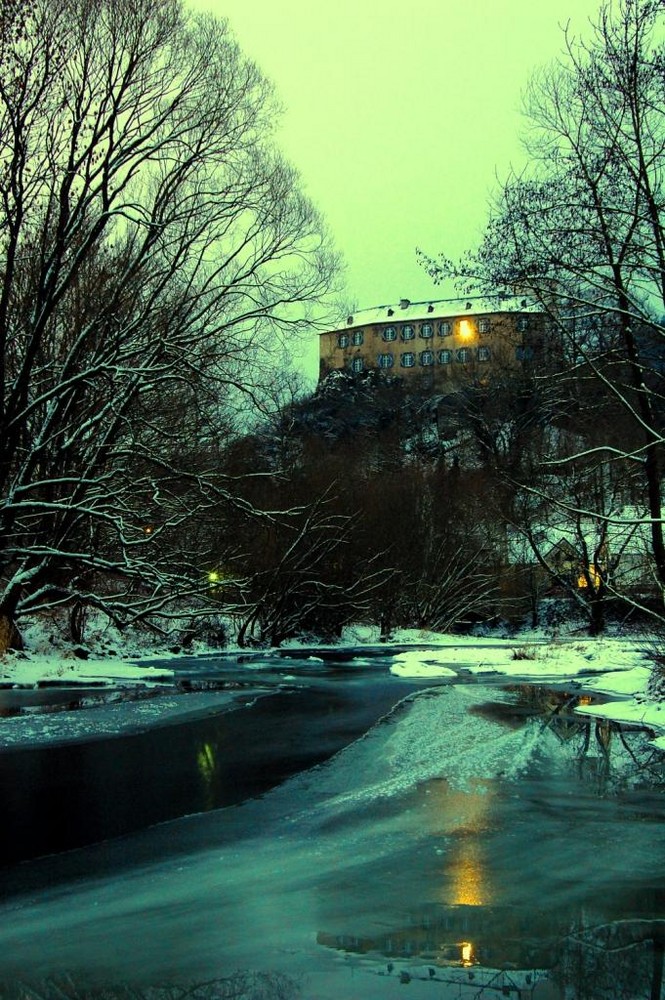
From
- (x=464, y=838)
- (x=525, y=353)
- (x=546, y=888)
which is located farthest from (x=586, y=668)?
(x=546, y=888)

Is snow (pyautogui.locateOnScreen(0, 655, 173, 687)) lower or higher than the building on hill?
lower

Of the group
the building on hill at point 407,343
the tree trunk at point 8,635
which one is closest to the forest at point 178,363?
the tree trunk at point 8,635

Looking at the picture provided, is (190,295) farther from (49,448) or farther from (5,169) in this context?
(5,169)

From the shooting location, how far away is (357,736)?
13.4 metres

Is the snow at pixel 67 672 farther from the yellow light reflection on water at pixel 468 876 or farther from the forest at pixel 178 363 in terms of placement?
the yellow light reflection on water at pixel 468 876

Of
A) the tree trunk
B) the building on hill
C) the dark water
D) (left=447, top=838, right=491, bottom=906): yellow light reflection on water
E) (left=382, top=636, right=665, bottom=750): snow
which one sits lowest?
(left=382, top=636, right=665, bottom=750): snow

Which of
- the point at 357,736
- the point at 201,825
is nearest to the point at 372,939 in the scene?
the point at 201,825

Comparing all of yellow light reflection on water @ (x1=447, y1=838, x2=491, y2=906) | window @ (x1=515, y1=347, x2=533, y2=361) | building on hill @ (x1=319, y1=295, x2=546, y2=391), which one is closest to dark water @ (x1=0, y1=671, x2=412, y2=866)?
yellow light reflection on water @ (x1=447, y1=838, x2=491, y2=906)

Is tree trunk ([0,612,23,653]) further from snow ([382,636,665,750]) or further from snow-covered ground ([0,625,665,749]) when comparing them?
snow ([382,636,665,750])

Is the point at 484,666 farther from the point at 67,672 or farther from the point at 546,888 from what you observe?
the point at 546,888

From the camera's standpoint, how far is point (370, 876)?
6.46 metres

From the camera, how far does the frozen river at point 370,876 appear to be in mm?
A: 4820

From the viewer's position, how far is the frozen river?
4.82 metres

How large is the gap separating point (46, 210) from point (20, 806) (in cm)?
1573
